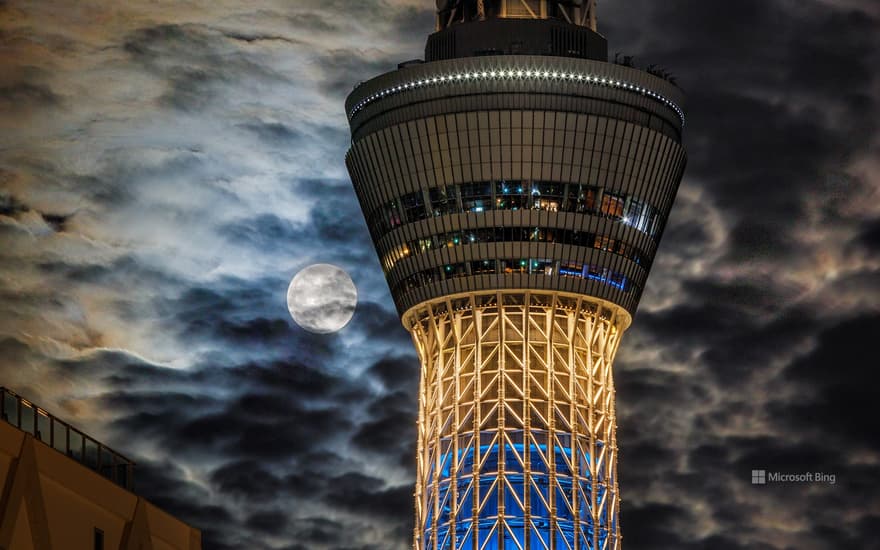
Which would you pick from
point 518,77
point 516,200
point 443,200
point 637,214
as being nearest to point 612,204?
point 637,214

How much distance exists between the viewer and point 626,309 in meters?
173

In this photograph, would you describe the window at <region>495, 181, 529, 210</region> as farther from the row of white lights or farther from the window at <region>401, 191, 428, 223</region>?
the row of white lights

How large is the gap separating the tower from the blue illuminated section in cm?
19

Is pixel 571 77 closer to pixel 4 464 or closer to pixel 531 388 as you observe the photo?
pixel 531 388

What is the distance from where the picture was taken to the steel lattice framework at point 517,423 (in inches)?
6486

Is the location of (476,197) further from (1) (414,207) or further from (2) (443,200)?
(1) (414,207)

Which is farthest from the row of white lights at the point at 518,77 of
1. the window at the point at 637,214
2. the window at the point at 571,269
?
the window at the point at 571,269

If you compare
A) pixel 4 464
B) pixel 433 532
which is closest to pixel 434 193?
pixel 433 532

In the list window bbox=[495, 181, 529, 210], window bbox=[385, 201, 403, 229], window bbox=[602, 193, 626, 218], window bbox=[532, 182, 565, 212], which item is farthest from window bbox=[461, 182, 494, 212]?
A: window bbox=[602, 193, 626, 218]

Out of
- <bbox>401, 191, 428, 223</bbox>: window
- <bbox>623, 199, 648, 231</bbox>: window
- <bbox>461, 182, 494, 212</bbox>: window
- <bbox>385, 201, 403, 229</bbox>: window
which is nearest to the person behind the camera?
<bbox>461, 182, 494, 212</bbox>: window

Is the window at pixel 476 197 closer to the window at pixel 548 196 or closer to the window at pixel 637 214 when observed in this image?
the window at pixel 548 196

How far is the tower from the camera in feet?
549

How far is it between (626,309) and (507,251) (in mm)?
12381

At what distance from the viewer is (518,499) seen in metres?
165
